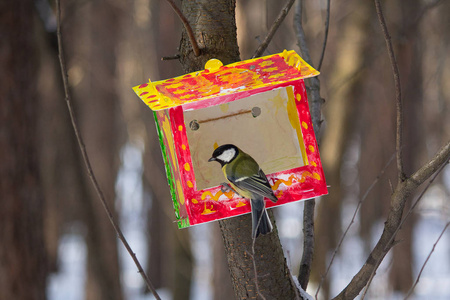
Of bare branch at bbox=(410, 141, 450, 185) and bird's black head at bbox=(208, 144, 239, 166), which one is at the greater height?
bird's black head at bbox=(208, 144, 239, 166)

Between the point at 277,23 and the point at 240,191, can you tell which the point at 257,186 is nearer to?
the point at 240,191

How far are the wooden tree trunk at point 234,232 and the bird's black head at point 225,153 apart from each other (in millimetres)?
150

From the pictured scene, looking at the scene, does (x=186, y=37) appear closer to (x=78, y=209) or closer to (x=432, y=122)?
(x=78, y=209)

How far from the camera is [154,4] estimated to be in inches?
215

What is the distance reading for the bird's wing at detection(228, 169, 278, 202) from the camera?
47.5 inches

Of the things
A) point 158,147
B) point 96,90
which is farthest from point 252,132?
point 96,90

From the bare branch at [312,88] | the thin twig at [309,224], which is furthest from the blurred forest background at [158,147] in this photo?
the thin twig at [309,224]

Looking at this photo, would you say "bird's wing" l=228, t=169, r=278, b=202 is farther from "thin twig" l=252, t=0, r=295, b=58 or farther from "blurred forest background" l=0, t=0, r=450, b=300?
"blurred forest background" l=0, t=0, r=450, b=300

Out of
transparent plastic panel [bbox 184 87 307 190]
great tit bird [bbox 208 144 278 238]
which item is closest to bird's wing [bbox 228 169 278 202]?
great tit bird [bbox 208 144 278 238]

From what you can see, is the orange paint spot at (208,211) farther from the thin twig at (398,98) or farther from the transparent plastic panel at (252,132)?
the thin twig at (398,98)

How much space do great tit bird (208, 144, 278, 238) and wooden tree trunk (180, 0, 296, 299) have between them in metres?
0.08

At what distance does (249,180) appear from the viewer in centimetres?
122

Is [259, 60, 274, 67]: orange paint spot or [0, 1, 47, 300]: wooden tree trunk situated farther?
[0, 1, 47, 300]: wooden tree trunk

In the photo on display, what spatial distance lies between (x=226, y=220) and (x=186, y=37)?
1.62 ft
